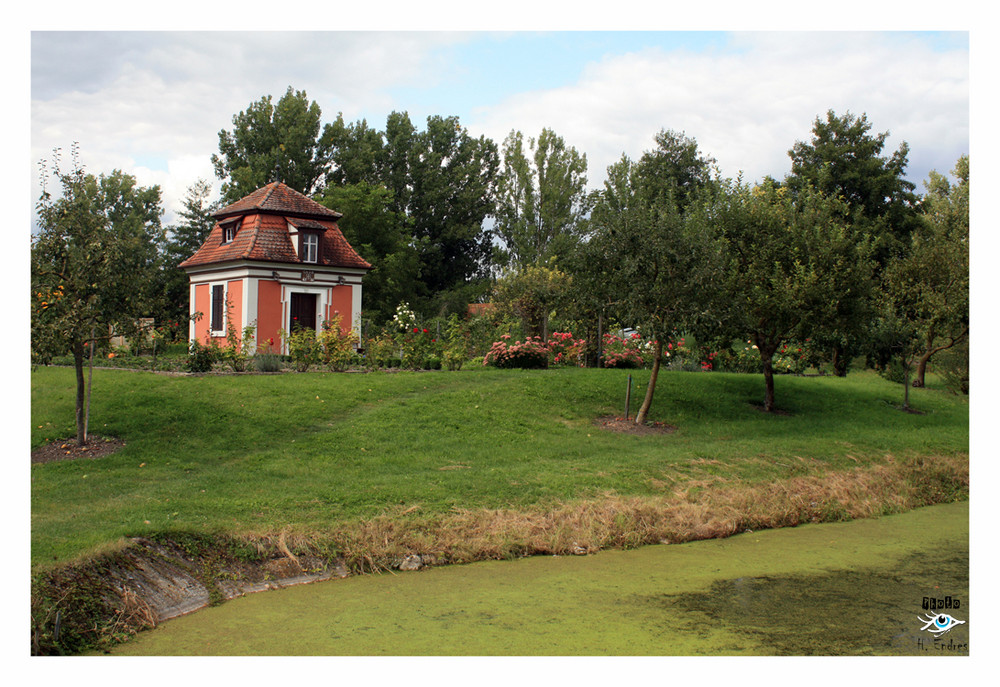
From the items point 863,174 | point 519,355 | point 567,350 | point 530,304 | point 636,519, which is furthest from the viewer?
point 863,174

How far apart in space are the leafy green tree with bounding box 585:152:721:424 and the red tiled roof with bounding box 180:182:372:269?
1381 cm

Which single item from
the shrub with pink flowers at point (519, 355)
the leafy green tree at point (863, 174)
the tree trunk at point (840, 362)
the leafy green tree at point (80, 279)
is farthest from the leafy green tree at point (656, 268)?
the leafy green tree at point (863, 174)

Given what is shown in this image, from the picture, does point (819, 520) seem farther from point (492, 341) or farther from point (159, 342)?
point (159, 342)

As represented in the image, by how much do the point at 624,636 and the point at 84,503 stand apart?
6.66 meters

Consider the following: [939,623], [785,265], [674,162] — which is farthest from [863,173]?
[939,623]

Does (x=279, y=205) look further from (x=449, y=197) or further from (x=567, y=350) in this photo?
(x=449, y=197)

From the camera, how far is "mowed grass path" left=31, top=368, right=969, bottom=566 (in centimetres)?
935

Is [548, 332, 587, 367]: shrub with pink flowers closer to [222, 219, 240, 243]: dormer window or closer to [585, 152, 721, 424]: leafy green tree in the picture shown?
[585, 152, 721, 424]: leafy green tree

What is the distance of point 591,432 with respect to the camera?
1551 cm

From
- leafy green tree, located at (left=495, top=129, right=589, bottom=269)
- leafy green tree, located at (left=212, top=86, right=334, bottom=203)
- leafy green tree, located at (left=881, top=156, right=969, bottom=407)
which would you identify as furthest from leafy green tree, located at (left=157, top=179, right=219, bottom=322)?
leafy green tree, located at (left=881, top=156, right=969, bottom=407)

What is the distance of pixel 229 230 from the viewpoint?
2933cm

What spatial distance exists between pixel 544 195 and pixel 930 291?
30.5 meters

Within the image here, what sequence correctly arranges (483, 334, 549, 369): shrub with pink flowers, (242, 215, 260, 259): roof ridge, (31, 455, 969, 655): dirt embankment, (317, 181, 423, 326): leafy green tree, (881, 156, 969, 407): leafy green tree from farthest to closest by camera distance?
(317, 181, 423, 326): leafy green tree < (242, 215, 260, 259): roof ridge < (483, 334, 549, 369): shrub with pink flowers < (881, 156, 969, 407): leafy green tree < (31, 455, 969, 655): dirt embankment

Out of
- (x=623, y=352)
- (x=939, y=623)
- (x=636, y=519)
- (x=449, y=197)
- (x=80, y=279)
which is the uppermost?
(x=449, y=197)
